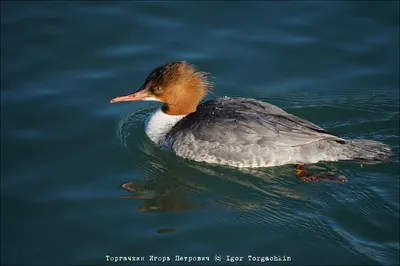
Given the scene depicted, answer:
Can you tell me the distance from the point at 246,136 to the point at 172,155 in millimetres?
1097

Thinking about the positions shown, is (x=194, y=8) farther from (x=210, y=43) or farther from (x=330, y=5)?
(x=330, y=5)

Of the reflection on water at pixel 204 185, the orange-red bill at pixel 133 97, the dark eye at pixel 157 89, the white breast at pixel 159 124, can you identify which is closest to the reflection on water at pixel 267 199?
the reflection on water at pixel 204 185

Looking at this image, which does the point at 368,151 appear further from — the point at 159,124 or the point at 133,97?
the point at 133,97

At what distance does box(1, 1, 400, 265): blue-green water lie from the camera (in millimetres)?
6562

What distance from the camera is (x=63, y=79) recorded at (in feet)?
31.8

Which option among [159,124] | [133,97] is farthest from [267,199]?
[133,97]

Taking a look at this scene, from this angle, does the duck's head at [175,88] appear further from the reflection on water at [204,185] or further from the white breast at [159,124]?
the reflection on water at [204,185]

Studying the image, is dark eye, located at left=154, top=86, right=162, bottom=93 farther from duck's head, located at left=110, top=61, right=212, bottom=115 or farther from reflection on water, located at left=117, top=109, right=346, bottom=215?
reflection on water, located at left=117, top=109, right=346, bottom=215

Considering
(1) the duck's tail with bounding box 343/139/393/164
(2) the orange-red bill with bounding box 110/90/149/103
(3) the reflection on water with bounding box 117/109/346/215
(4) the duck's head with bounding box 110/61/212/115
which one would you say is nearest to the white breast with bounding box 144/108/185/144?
(4) the duck's head with bounding box 110/61/212/115

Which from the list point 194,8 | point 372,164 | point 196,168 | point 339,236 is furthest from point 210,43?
point 339,236

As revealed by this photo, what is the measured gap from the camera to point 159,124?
8500mm

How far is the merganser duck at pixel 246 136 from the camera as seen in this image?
7758 millimetres

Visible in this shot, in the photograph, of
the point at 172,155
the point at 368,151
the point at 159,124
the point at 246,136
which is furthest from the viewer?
the point at 159,124

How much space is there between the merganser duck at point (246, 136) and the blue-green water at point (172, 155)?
0.56 ft
